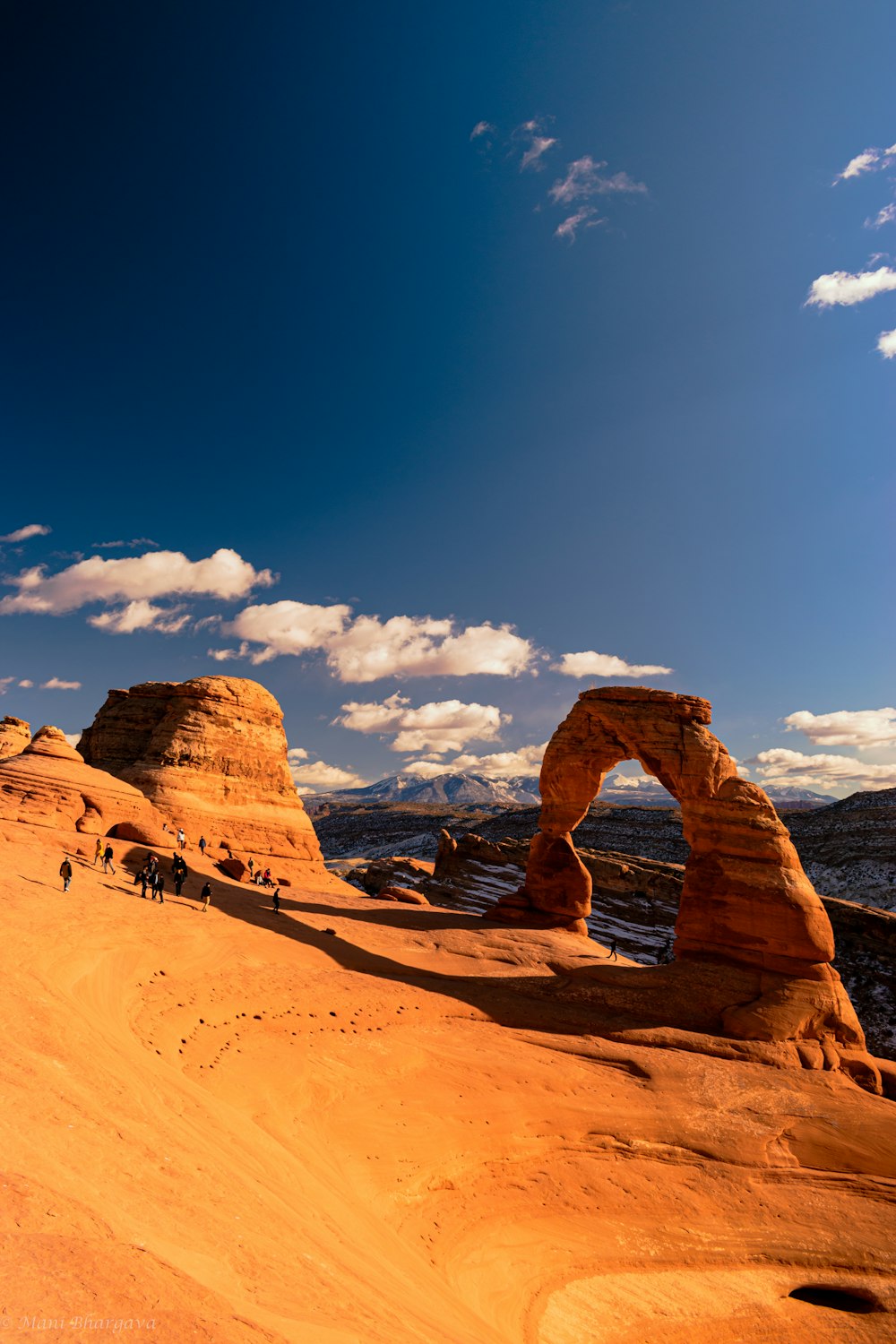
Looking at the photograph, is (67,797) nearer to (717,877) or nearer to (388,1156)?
(388,1156)

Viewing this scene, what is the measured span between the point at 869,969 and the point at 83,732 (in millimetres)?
53027

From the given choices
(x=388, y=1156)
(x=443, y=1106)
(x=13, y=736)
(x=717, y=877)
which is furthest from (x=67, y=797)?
(x=13, y=736)

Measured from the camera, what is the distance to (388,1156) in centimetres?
1070

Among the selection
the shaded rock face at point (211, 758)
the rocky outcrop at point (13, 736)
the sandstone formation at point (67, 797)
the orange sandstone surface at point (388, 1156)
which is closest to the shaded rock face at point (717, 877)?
the orange sandstone surface at point (388, 1156)

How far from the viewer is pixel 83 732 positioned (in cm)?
4338

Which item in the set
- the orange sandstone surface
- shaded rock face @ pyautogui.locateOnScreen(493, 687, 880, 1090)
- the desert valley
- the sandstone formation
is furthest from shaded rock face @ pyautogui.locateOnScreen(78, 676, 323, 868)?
shaded rock face @ pyautogui.locateOnScreen(493, 687, 880, 1090)

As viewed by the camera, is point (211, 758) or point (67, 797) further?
point (211, 758)

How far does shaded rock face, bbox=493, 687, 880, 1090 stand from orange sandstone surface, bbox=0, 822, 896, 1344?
215 centimetres

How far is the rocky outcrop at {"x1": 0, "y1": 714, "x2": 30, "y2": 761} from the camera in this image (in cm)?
5331

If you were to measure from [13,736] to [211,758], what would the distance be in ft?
102

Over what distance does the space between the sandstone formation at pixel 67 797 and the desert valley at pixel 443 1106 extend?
173 millimetres

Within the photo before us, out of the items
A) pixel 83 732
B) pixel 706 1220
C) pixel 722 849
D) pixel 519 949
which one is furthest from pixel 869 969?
pixel 83 732

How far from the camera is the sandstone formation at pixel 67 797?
26.2 metres

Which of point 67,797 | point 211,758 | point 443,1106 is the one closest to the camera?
point 443,1106
